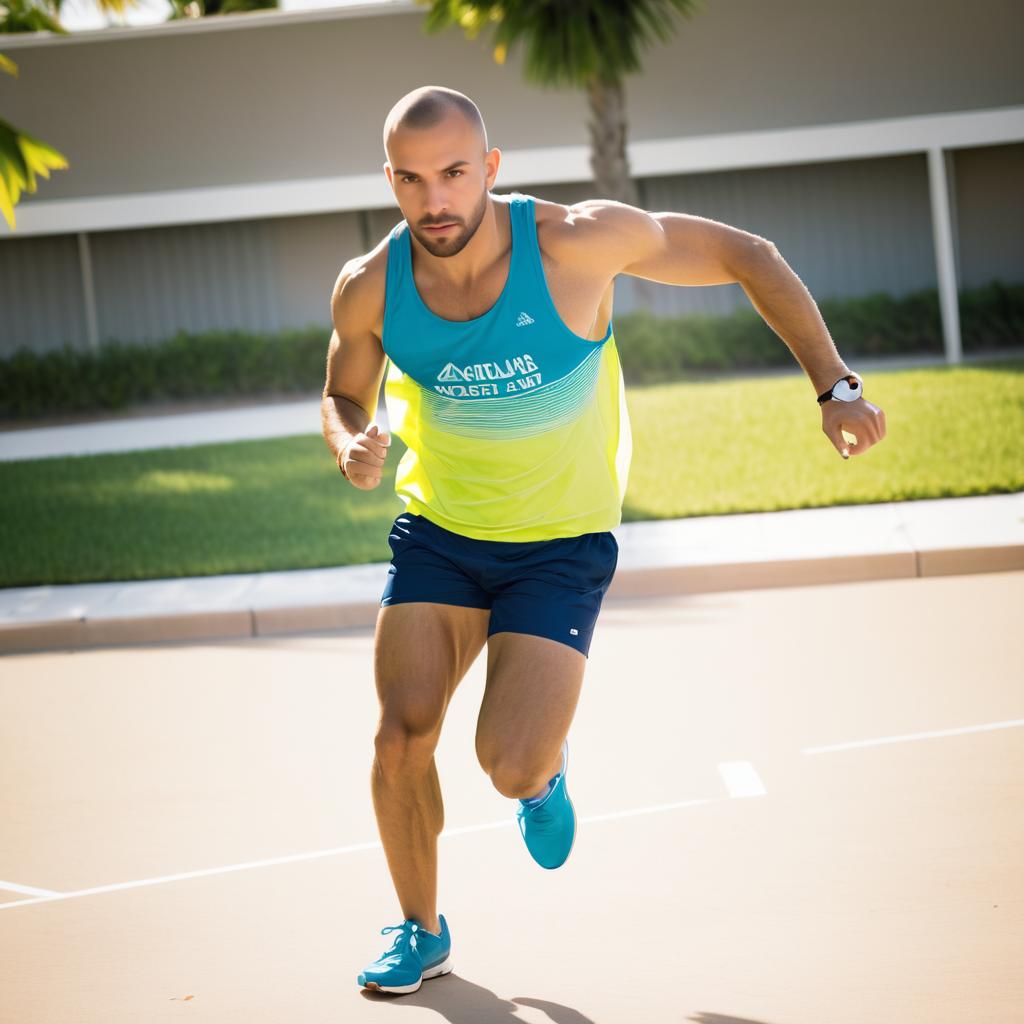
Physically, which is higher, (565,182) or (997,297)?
(565,182)

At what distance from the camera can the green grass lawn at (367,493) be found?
1123 centimetres

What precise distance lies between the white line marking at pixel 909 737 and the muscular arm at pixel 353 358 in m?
2.71

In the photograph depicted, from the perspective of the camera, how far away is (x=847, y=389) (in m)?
4.08

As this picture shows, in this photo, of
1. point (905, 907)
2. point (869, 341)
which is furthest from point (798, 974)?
point (869, 341)

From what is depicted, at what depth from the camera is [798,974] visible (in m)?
3.93

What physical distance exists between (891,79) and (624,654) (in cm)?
1837

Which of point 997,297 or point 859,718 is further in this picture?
point 997,297

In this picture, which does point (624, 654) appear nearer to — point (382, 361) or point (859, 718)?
point (859, 718)

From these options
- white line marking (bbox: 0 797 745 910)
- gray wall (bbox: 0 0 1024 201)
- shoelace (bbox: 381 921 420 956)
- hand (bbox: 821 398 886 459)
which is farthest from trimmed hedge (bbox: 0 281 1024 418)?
shoelace (bbox: 381 921 420 956)

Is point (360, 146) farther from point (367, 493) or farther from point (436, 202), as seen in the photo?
point (436, 202)

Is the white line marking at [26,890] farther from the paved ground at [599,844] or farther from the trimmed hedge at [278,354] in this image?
the trimmed hedge at [278,354]

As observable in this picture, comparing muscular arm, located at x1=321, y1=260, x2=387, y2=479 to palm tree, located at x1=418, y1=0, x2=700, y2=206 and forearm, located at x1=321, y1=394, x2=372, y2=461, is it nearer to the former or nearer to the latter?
forearm, located at x1=321, y1=394, x2=372, y2=461

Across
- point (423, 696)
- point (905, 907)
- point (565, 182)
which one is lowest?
point (905, 907)

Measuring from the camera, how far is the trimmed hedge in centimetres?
2264
